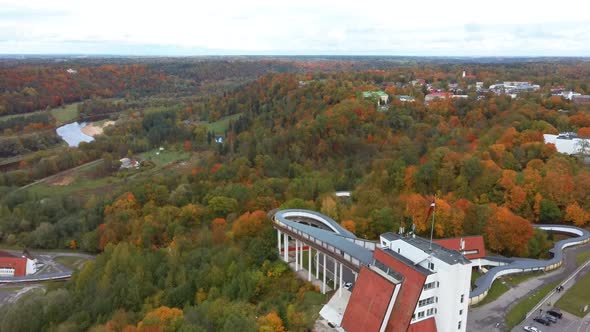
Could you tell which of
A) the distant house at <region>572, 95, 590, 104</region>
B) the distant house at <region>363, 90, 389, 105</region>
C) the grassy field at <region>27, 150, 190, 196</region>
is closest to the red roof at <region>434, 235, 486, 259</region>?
the distant house at <region>363, 90, 389, 105</region>

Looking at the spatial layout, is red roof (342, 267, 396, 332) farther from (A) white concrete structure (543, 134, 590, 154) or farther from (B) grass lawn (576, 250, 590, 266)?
(A) white concrete structure (543, 134, 590, 154)

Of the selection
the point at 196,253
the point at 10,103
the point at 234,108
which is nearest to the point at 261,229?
the point at 196,253

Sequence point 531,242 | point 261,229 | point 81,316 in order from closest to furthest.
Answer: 1. point 81,316
2. point 531,242
3. point 261,229

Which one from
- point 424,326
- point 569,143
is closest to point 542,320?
point 424,326

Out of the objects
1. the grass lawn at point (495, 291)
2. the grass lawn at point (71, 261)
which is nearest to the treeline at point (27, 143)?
the grass lawn at point (71, 261)

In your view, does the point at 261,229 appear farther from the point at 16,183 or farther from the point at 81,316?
the point at 16,183
